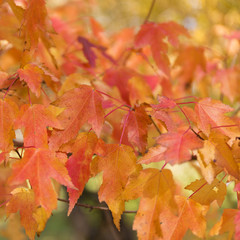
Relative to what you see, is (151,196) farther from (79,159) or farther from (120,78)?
(120,78)

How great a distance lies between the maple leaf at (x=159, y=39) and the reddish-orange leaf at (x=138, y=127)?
344 mm

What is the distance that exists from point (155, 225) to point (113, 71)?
2.19ft

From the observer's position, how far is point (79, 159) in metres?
0.70

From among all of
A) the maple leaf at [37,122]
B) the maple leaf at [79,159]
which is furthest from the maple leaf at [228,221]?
the maple leaf at [37,122]

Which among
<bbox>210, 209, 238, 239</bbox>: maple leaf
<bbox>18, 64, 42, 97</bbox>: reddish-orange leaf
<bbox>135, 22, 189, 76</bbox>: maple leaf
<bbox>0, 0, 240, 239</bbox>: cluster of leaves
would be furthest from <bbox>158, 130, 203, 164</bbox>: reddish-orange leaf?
<bbox>135, 22, 189, 76</bbox>: maple leaf

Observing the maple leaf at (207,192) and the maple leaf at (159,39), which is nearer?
the maple leaf at (207,192)

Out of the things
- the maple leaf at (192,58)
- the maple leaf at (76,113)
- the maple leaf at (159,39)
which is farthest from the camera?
the maple leaf at (192,58)

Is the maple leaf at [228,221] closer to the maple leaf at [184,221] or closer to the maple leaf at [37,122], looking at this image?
the maple leaf at [184,221]

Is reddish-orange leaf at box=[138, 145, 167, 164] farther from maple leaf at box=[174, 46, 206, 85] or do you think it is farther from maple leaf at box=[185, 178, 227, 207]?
maple leaf at box=[174, 46, 206, 85]

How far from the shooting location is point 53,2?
3004 millimetres

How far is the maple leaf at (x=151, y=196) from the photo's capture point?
2.10 ft

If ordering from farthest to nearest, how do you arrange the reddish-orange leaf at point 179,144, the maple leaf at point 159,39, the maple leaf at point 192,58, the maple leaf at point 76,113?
1. the maple leaf at point 192,58
2. the maple leaf at point 159,39
3. the maple leaf at point 76,113
4. the reddish-orange leaf at point 179,144

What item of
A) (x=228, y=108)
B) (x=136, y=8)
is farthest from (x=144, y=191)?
(x=136, y=8)

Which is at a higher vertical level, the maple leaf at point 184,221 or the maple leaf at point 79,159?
the maple leaf at point 79,159
